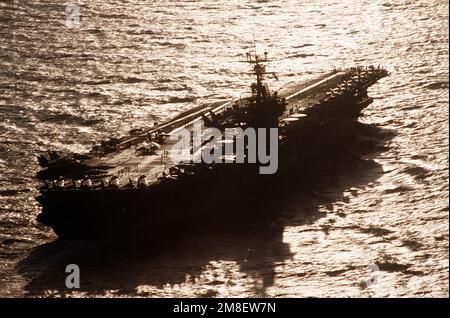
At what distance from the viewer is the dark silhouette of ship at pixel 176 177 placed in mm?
52719

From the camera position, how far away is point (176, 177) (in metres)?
53.5

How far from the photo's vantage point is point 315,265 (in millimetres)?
48375

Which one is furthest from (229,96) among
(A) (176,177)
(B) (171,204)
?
(B) (171,204)

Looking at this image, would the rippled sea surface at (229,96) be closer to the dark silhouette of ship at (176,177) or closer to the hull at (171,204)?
the hull at (171,204)

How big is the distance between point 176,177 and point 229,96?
33366mm

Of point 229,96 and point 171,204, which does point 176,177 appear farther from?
point 229,96

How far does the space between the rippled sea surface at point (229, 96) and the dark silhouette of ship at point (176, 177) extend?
1708 mm

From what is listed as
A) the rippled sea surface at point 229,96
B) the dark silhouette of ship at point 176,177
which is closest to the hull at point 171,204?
the dark silhouette of ship at point 176,177

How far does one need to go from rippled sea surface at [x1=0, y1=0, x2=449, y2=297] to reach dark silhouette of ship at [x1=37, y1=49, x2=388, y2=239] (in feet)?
5.60

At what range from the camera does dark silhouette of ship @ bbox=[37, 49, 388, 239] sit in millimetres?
52719

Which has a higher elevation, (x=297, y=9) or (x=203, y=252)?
(x=297, y=9)

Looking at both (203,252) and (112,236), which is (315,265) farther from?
(112,236)

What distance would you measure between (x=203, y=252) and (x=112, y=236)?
5.39m

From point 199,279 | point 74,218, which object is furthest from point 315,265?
point 74,218
